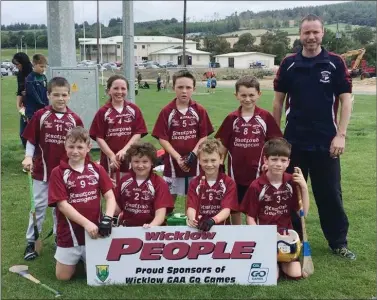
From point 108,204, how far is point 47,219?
219cm

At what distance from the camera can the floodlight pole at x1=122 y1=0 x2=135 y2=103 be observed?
9.24m

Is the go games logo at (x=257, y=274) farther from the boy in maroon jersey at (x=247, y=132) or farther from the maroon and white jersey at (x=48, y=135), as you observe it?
the maroon and white jersey at (x=48, y=135)

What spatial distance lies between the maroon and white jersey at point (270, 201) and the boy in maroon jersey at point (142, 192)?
0.76 metres

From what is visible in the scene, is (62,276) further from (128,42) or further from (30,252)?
(128,42)

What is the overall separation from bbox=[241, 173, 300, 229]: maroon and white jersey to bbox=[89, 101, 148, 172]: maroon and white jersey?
148 cm

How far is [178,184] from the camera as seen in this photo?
5.44 metres

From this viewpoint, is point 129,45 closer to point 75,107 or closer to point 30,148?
point 75,107

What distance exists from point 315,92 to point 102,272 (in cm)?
263

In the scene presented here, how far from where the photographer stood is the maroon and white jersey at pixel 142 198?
4.65m

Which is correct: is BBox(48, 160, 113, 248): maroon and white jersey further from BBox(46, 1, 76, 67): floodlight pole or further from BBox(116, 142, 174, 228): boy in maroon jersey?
BBox(46, 1, 76, 67): floodlight pole

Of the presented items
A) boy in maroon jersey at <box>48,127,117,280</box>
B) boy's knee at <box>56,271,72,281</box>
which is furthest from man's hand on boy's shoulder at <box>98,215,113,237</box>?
boy's knee at <box>56,271,72,281</box>

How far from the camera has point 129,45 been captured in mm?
9547

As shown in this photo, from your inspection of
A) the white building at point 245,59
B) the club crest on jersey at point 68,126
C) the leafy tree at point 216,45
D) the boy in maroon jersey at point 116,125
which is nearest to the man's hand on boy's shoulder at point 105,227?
the boy in maroon jersey at point 116,125

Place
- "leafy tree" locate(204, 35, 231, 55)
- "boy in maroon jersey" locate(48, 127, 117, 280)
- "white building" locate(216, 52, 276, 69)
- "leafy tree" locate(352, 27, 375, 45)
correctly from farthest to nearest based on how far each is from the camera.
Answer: "leafy tree" locate(204, 35, 231, 55) < "white building" locate(216, 52, 276, 69) < "leafy tree" locate(352, 27, 375, 45) < "boy in maroon jersey" locate(48, 127, 117, 280)
